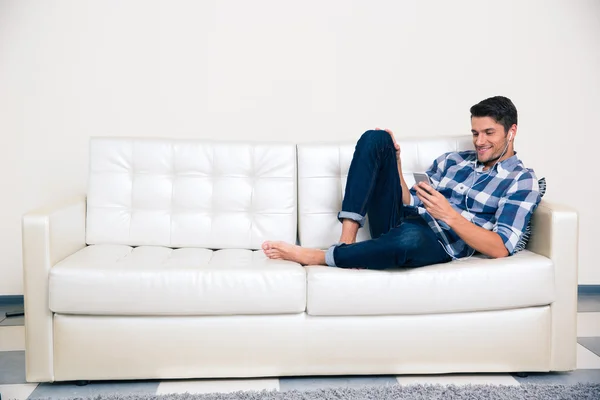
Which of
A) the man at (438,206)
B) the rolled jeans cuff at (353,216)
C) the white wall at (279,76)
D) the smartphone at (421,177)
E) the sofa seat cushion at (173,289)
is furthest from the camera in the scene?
the white wall at (279,76)

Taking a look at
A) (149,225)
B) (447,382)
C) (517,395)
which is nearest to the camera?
(517,395)

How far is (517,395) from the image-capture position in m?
2.28

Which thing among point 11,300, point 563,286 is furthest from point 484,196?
point 11,300

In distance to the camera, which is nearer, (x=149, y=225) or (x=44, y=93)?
(x=149, y=225)

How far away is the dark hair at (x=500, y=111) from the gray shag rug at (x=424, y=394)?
1.06 m

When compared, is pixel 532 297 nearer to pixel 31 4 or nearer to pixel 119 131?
pixel 119 131

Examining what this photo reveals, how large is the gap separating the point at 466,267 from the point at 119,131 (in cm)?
197

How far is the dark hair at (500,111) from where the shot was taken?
8.93 ft

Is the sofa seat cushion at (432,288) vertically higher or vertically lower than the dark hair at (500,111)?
lower

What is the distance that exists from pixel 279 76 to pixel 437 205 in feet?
4.39

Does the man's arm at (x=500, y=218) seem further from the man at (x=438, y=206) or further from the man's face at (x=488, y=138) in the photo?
the man's face at (x=488, y=138)

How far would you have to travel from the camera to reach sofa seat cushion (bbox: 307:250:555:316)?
2395mm

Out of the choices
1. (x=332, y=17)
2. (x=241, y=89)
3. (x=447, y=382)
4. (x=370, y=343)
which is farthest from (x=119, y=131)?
(x=447, y=382)

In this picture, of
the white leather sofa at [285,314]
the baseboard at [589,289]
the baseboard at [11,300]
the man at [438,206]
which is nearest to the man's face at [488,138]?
the man at [438,206]
